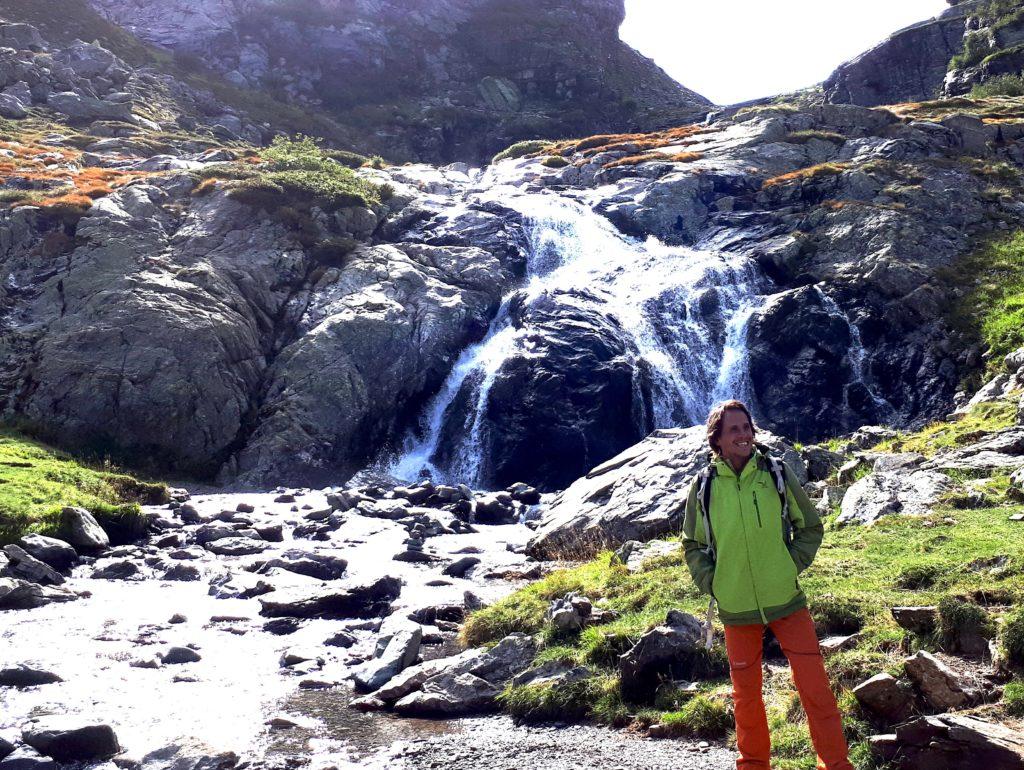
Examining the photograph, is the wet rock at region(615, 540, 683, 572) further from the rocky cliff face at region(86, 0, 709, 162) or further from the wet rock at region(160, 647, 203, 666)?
the rocky cliff face at region(86, 0, 709, 162)

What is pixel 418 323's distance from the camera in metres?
39.7

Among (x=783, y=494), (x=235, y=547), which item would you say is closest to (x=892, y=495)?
(x=783, y=494)

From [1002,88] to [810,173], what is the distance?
3567 centimetres

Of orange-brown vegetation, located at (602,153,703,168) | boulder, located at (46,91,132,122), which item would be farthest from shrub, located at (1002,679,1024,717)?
boulder, located at (46,91,132,122)

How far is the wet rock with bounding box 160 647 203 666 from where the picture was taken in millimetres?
12141

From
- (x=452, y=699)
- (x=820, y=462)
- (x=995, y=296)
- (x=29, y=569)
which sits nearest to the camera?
(x=452, y=699)

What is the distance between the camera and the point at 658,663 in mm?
8961

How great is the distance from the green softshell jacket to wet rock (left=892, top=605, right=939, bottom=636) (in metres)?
2.44

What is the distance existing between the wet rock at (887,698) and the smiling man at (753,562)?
3.18 feet

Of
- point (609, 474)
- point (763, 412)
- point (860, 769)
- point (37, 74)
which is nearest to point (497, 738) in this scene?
point (860, 769)

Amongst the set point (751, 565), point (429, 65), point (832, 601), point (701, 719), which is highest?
point (429, 65)

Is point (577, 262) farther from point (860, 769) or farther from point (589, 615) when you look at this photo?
point (860, 769)

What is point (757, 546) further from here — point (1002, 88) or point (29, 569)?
point (1002, 88)

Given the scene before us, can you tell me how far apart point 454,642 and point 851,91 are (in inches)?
4125
